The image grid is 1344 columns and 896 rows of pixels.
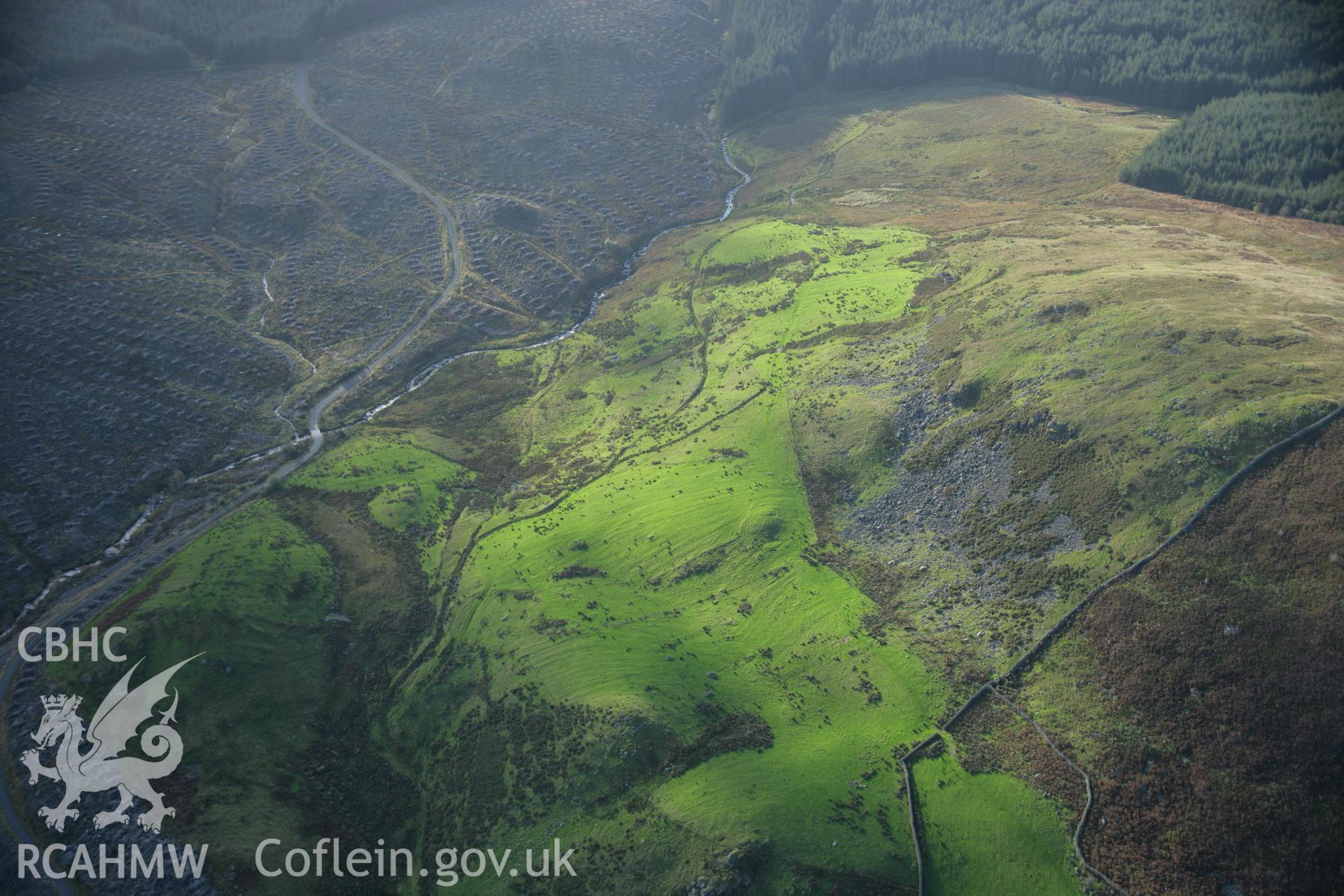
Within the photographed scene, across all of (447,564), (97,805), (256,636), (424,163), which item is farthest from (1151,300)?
(424,163)

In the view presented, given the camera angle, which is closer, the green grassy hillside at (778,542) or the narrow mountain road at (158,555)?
the green grassy hillside at (778,542)

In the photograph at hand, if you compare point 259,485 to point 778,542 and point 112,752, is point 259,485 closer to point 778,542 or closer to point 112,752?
point 112,752

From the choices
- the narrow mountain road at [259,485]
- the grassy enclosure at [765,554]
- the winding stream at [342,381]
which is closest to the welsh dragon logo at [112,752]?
the grassy enclosure at [765,554]

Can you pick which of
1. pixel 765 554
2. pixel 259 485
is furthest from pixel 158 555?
pixel 765 554

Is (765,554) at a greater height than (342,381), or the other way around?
(342,381)

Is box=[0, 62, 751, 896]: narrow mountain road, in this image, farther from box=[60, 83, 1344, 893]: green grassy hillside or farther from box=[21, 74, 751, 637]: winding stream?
box=[60, 83, 1344, 893]: green grassy hillside

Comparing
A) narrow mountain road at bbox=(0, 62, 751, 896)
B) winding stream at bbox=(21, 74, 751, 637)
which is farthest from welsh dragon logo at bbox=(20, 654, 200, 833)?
winding stream at bbox=(21, 74, 751, 637)

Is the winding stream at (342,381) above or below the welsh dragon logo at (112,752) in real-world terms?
above

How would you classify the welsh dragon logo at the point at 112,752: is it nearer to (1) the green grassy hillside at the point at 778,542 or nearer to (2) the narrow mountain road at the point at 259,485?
(2) the narrow mountain road at the point at 259,485
